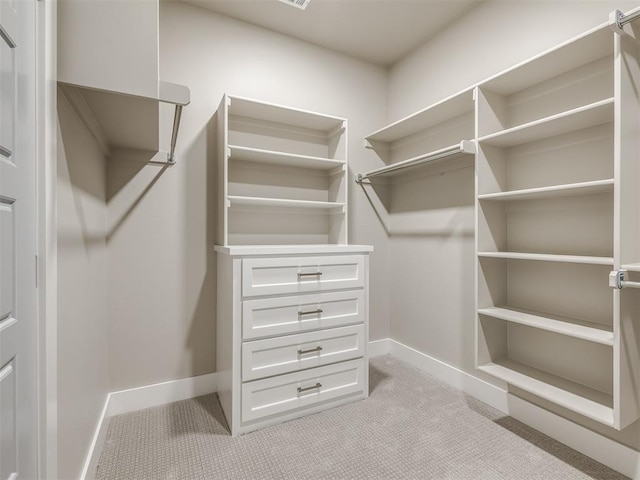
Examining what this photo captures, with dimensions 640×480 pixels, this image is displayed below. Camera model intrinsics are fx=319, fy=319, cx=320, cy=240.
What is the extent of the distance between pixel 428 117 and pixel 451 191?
559mm

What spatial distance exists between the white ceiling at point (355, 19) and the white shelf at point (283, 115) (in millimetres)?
692

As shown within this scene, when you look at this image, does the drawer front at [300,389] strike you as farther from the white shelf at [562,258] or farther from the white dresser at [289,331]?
the white shelf at [562,258]

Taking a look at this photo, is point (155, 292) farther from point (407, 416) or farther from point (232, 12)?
point (232, 12)

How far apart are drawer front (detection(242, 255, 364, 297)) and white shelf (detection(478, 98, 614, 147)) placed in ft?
3.52

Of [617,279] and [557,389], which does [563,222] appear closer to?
[617,279]

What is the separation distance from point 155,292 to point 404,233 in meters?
1.98

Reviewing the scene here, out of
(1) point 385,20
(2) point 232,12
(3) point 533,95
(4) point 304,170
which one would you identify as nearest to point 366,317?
(4) point 304,170

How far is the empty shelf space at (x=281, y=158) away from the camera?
2100mm

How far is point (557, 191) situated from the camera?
1.50 metres

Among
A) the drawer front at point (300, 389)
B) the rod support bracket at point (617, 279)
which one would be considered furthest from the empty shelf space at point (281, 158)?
the rod support bracket at point (617, 279)

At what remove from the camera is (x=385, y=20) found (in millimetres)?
2314

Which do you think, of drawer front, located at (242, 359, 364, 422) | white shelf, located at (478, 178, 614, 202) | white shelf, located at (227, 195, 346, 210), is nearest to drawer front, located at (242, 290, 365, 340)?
drawer front, located at (242, 359, 364, 422)

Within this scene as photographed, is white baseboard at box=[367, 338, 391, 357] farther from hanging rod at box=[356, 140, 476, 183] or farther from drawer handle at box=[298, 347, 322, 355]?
hanging rod at box=[356, 140, 476, 183]

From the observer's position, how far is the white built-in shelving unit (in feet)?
4.29
